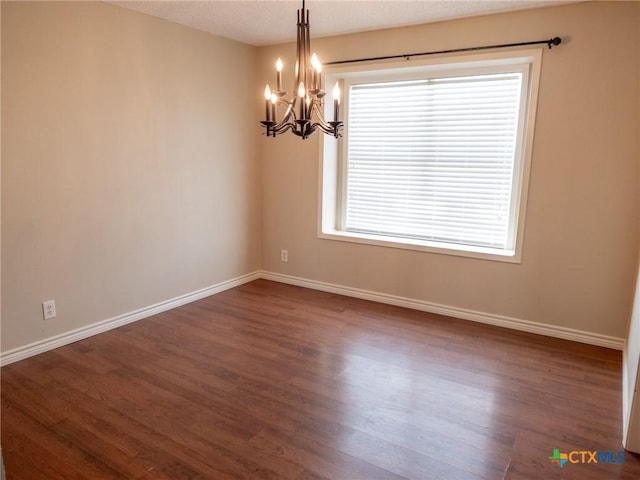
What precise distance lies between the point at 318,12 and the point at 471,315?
2724mm

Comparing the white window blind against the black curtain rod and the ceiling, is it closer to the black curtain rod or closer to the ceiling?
the black curtain rod

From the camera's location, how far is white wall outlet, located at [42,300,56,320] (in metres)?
2.98

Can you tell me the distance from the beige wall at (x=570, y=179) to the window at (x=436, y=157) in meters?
0.15

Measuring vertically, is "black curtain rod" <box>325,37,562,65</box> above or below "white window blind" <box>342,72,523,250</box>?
above

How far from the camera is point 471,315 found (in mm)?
3711

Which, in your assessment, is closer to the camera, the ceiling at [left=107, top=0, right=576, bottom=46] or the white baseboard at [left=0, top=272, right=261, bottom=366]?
the white baseboard at [left=0, top=272, right=261, bottom=366]

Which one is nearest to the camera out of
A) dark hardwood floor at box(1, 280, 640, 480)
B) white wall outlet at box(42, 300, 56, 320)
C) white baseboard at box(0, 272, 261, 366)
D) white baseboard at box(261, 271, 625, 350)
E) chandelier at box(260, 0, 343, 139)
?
dark hardwood floor at box(1, 280, 640, 480)

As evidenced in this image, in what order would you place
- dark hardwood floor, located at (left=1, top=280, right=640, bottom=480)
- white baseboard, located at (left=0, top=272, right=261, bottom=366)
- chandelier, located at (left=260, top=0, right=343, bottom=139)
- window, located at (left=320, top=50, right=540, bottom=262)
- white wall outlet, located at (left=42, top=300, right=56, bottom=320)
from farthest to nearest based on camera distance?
window, located at (left=320, top=50, right=540, bottom=262) < white wall outlet, located at (left=42, top=300, right=56, bottom=320) < white baseboard, located at (left=0, top=272, right=261, bottom=366) < chandelier, located at (left=260, top=0, right=343, bottom=139) < dark hardwood floor, located at (left=1, top=280, right=640, bottom=480)

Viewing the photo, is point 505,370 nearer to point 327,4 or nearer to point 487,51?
point 487,51

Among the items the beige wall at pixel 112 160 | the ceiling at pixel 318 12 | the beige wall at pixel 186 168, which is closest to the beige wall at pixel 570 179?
the beige wall at pixel 186 168

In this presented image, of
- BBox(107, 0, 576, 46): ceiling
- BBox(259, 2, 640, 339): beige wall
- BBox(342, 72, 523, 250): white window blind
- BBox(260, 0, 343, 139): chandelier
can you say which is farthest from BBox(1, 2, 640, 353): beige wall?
BBox(260, 0, 343, 139): chandelier

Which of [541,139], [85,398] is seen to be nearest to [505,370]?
[541,139]

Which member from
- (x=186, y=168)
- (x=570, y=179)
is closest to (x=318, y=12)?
(x=186, y=168)

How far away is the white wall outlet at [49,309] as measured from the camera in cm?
298
